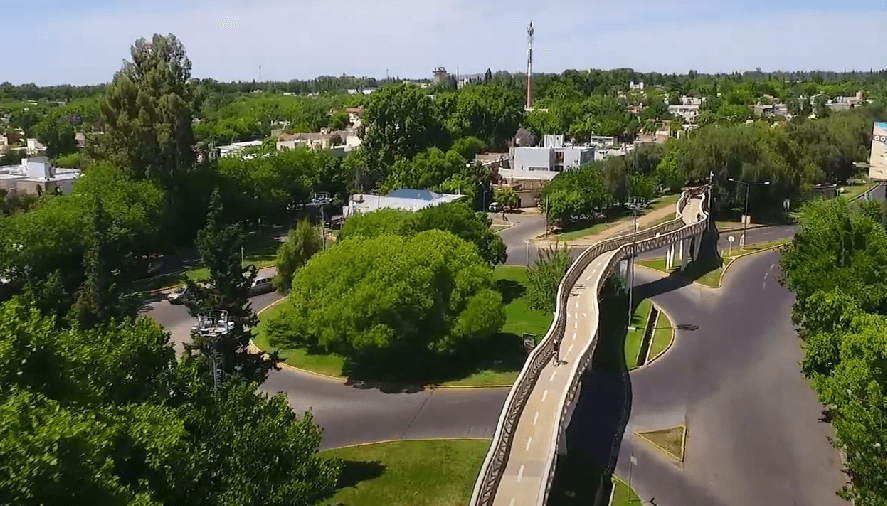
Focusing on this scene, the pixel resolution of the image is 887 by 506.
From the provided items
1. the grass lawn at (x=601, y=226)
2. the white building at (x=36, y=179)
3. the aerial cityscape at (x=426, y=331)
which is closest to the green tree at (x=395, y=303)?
the aerial cityscape at (x=426, y=331)

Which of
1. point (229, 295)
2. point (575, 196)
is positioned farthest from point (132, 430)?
point (575, 196)

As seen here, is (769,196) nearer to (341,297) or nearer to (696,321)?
(696,321)

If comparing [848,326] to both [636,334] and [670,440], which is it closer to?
[670,440]

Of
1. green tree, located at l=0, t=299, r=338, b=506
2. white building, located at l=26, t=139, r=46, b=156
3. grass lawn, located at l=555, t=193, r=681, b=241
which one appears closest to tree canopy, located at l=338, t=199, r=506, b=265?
grass lawn, located at l=555, t=193, r=681, b=241

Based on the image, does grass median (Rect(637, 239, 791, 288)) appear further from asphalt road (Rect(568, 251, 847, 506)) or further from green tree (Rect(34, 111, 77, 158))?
green tree (Rect(34, 111, 77, 158))

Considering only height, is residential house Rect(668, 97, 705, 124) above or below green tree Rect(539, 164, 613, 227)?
above

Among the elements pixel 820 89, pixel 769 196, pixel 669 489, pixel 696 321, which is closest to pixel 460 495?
pixel 669 489
